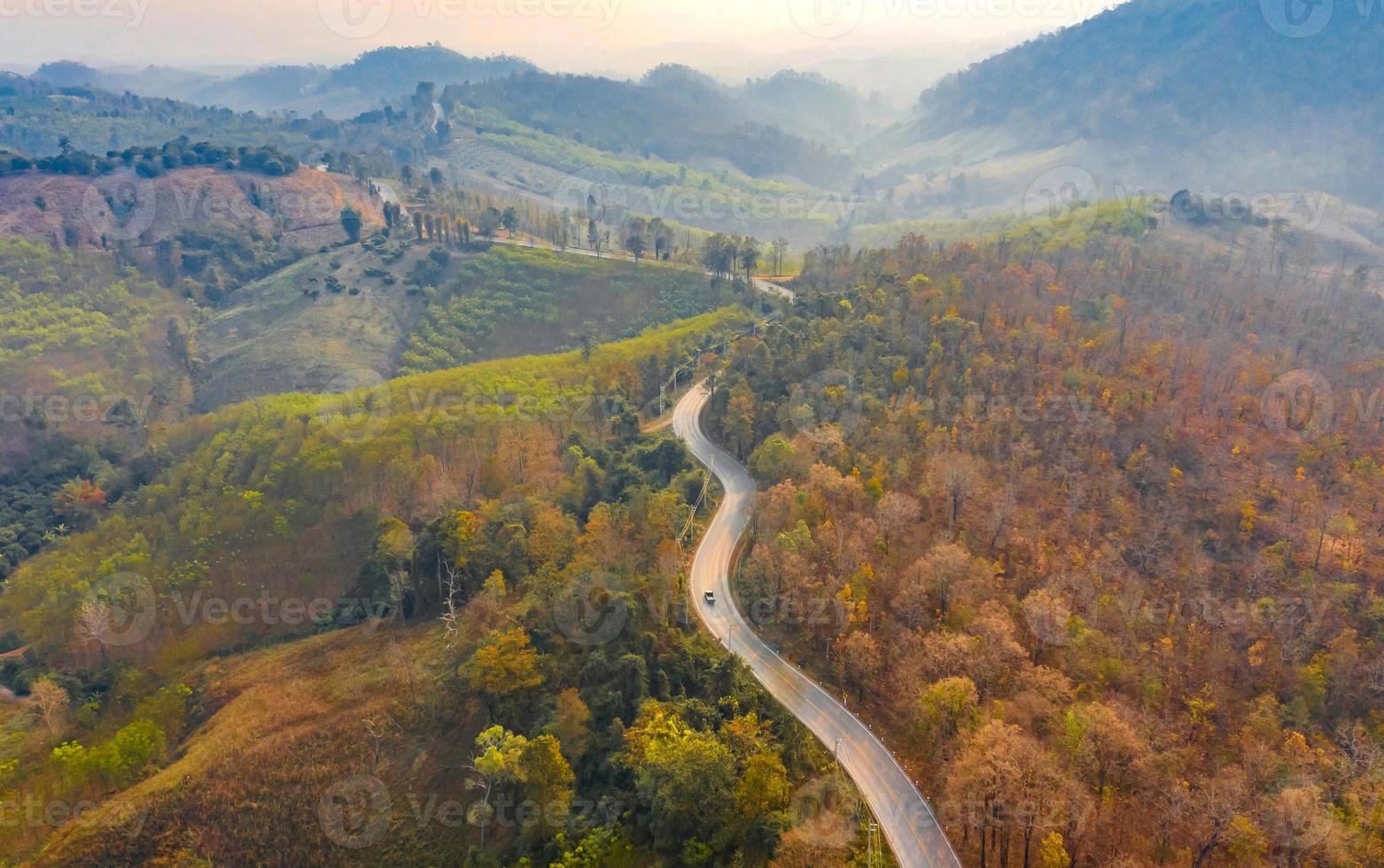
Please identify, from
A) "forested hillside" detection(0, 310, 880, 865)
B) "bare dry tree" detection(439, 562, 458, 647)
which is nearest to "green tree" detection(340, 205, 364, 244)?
"forested hillside" detection(0, 310, 880, 865)

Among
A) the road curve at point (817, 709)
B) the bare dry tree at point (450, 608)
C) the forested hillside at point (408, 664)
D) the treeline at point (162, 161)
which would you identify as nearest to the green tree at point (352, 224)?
the treeline at point (162, 161)

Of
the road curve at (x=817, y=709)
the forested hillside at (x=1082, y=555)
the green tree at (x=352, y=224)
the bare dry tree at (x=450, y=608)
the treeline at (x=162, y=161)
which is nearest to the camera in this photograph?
the forested hillside at (x=1082, y=555)

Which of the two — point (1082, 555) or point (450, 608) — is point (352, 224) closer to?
point (450, 608)

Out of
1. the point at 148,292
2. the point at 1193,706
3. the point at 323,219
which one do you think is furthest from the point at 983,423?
the point at 323,219

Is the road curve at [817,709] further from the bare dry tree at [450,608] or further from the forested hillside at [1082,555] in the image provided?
the bare dry tree at [450,608]

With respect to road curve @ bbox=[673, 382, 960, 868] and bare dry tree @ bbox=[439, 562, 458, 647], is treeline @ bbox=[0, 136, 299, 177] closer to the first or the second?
bare dry tree @ bbox=[439, 562, 458, 647]

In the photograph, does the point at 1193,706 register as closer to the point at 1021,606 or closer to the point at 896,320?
the point at 1021,606

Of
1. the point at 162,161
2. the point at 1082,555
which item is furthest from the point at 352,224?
the point at 1082,555
